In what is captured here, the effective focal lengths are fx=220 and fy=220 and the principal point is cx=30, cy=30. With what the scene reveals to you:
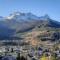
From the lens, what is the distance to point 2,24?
152m

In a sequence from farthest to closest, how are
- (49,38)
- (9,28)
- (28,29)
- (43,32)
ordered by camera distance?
(9,28)
(28,29)
(43,32)
(49,38)

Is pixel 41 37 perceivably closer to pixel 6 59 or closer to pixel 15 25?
pixel 15 25

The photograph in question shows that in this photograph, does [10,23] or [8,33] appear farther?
[10,23]

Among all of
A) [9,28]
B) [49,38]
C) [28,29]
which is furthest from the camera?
[9,28]

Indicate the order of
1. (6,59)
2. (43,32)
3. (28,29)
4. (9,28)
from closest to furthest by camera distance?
(6,59)
(43,32)
(28,29)
(9,28)

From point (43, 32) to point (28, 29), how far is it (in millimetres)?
20076

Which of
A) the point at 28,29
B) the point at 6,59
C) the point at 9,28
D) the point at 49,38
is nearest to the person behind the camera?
the point at 6,59

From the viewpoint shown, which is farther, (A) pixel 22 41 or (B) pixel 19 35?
(B) pixel 19 35

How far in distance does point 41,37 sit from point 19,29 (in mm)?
42987

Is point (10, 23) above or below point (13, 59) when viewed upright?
above

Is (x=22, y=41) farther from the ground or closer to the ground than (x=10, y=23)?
closer to the ground

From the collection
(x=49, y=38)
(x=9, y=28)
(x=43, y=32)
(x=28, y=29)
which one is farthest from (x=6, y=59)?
(x=9, y=28)

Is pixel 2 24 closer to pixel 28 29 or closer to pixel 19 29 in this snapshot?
pixel 19 29

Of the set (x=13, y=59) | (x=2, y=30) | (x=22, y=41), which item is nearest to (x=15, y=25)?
(x=2, y=30)
